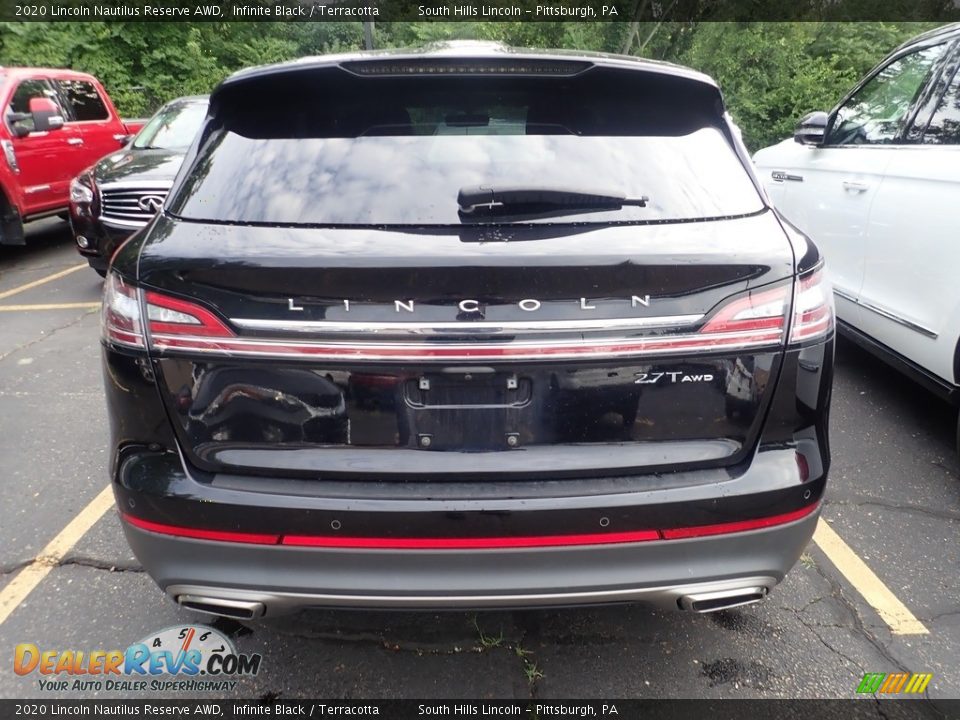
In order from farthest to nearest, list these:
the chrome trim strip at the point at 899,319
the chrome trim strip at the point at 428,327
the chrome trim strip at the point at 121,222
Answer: the chrome trim strip at the point at 121,222 → the chrome trim strip at the point at 899,319 → the chrome trim strip at the point at 428,327

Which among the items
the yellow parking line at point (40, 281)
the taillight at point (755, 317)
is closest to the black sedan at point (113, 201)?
the yellow parking line at point (40, 281)

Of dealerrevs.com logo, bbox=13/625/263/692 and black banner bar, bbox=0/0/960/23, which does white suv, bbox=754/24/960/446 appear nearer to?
dealerrevs.com logo, bbox=13/625/263/692

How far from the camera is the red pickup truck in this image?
7641 mm

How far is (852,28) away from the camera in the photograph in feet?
45.1

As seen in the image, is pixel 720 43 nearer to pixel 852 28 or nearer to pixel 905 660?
pixel 852 28

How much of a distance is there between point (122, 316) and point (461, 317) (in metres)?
0.89

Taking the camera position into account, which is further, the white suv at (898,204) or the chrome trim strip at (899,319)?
the chrome trim strip at (899,319)

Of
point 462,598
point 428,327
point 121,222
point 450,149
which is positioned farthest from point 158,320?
point 121,222

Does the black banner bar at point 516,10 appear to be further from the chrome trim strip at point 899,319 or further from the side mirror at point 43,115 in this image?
the chrome trim strip at point 899,319

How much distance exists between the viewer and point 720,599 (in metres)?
1.86

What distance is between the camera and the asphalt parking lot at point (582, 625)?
7.45ft

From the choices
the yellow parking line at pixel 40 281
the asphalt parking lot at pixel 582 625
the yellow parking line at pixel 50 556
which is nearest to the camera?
the asphalt parking lot at pixel 582 625

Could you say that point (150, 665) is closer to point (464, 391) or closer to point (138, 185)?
point (464, 391)

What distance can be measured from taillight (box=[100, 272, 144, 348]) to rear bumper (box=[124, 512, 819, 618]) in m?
0.52
